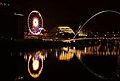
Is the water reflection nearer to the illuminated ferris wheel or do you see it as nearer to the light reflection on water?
the light reflection on water

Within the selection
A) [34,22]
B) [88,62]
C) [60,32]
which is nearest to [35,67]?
[88,62]

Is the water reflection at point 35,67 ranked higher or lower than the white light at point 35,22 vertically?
lower

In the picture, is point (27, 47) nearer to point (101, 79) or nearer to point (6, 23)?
point (6, 23)

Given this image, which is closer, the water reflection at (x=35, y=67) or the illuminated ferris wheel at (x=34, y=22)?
the water reflection at (x=35, y=67)

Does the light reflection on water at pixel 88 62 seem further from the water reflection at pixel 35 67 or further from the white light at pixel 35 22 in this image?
the white light at pixel 35 22

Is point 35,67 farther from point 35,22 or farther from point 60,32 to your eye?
point 60,32

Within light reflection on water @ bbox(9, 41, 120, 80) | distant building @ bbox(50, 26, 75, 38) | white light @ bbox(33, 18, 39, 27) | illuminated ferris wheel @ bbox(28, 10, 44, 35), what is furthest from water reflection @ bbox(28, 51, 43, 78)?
distant building @ bbox(50, 26, 75, 38)

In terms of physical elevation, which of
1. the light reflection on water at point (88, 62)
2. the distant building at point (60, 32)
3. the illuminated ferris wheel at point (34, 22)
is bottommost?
the light reflection on water at point (88, 62)

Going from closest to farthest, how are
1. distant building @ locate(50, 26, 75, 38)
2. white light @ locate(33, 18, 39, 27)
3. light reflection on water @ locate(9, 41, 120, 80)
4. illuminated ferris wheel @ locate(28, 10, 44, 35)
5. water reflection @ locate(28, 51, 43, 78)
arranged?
water reflection @ locate(28, 51, 43, 78)
light reflection on water @ locate(9, 41, 120, 80)
illuminated ferris wheel @ locate(28, 10, 44, 35)
white light @ locate(33, 18, 39, 27)
distant building @ locate(50, 26, 75, 38)

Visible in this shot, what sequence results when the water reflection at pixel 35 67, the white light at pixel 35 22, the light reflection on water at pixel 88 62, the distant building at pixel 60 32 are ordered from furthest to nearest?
the distant building at pixel 60 32 → the white light at pixel 35 22 → the light reflection on water at pixel 88 62 → the water reflection at pixel 35 67

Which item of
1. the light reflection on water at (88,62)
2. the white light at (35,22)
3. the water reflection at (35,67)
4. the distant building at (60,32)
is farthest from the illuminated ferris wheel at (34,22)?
the water reflection at (35,67)

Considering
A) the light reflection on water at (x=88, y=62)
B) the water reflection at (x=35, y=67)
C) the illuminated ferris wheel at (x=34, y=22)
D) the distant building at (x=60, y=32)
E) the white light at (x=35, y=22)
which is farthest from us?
the distant building at (x=60, y=32)

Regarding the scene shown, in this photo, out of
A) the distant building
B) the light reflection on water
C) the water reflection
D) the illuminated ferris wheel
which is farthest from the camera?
the distant building

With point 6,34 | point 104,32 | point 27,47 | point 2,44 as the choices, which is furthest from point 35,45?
point 104,32
